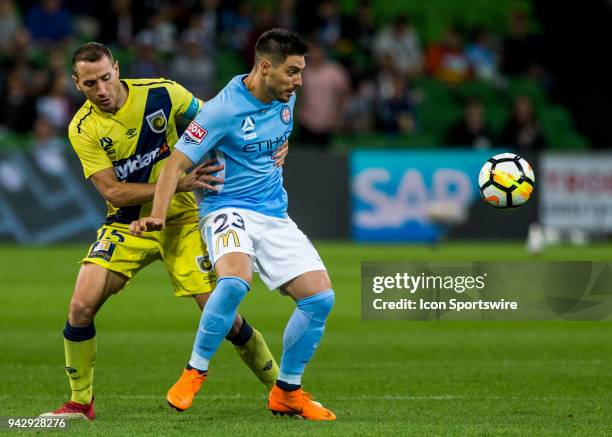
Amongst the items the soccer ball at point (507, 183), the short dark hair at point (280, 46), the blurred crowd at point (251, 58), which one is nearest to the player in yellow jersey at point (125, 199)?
the short dark hair at point (280, 46)

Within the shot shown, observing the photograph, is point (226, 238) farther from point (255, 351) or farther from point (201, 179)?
point (255, 351)

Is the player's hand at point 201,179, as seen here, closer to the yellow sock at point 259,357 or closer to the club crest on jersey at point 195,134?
the club crest on jersey at point 195,134

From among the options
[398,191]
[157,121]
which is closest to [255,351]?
[157,121]

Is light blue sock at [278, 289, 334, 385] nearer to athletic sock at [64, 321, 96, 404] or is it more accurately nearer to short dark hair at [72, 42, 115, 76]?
athletic sock at [64, 321, 96, 404]

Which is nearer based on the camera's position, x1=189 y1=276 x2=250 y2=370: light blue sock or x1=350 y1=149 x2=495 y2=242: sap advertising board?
x1=189 y1=276 x2=250 y2=370: light blue sock

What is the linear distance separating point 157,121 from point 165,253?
745mm

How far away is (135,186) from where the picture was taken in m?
7.16

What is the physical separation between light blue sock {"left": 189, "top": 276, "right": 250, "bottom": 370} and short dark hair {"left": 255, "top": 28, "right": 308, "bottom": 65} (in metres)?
1.20

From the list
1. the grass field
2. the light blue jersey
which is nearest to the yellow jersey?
the light blue jersey

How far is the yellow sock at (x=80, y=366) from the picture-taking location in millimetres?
6996

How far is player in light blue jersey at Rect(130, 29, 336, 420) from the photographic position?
6832mm

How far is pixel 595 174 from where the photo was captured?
2023 cm

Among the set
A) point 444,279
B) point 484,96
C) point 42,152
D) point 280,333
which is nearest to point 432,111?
point 484,96

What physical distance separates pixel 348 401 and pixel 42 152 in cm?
1220
